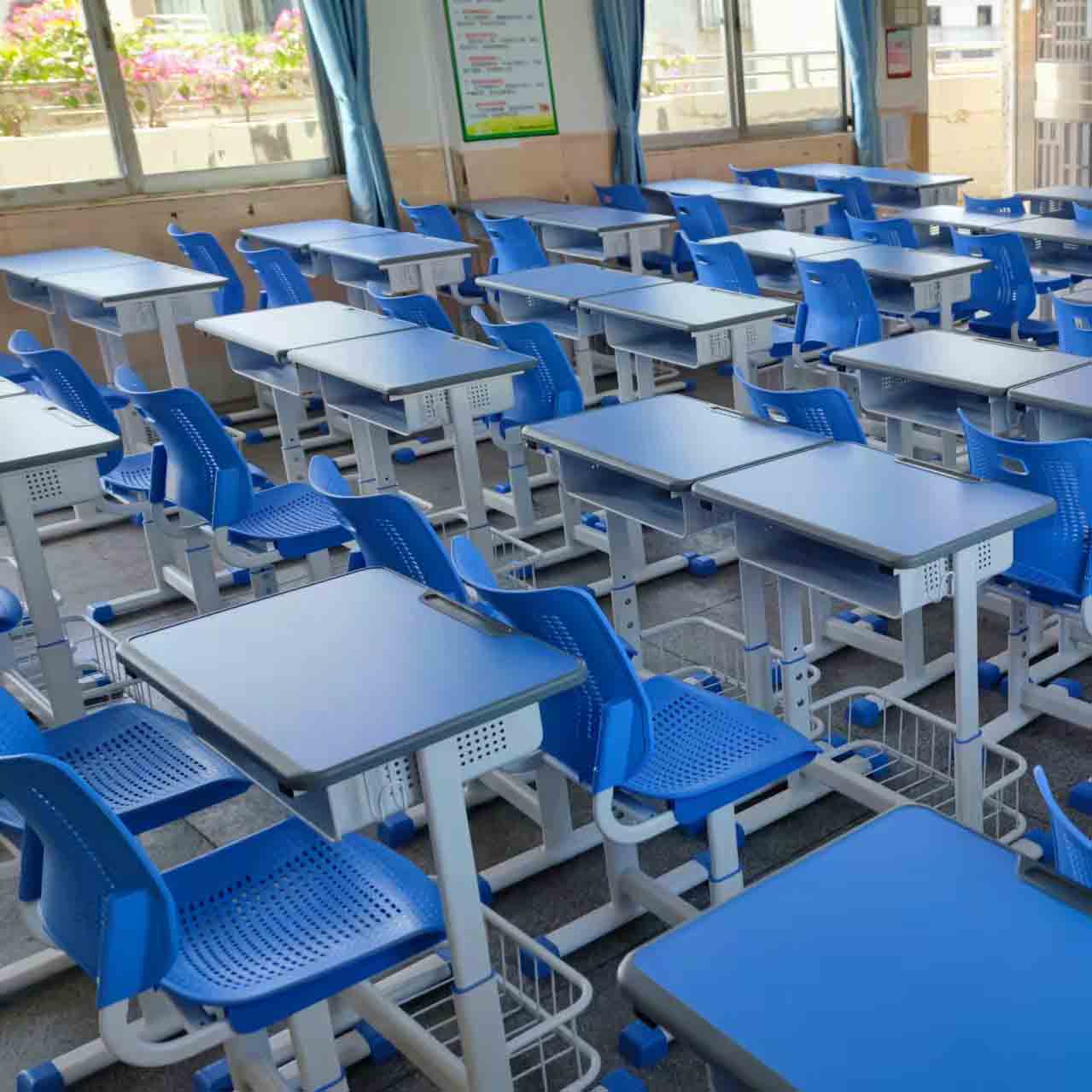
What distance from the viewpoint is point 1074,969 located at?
4.48ft

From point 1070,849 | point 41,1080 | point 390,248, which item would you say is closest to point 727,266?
point 390,248

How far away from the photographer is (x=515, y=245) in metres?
6.93

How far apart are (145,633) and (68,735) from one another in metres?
0.35

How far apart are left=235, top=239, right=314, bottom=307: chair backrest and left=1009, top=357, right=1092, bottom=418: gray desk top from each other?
373 centimetres

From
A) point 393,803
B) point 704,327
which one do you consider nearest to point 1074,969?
point 393,803

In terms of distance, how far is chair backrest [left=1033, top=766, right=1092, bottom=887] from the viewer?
1526 mm

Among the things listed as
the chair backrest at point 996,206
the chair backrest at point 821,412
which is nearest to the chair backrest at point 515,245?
the chair backrest at point 996,206

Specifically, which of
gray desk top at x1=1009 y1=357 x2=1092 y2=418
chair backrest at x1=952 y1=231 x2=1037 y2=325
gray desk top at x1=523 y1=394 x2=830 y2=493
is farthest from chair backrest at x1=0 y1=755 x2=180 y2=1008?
chair backrest at x1=952 y1=231 x2=1037 y2=325

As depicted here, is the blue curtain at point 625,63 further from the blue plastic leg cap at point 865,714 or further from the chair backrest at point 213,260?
the blue plastic leg cap at point 865,714

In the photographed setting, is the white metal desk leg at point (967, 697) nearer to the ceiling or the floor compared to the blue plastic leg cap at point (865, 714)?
nearer to the ceiling

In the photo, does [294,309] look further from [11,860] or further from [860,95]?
[860,95]

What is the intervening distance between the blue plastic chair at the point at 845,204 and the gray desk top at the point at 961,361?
3.92 m

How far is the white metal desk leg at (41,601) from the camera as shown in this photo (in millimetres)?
3258

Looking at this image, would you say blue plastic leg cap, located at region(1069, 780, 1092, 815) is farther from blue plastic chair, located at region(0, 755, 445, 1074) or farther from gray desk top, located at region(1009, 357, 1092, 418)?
A: blue plastic chair, located at region(0, 755, 445, 1074)
